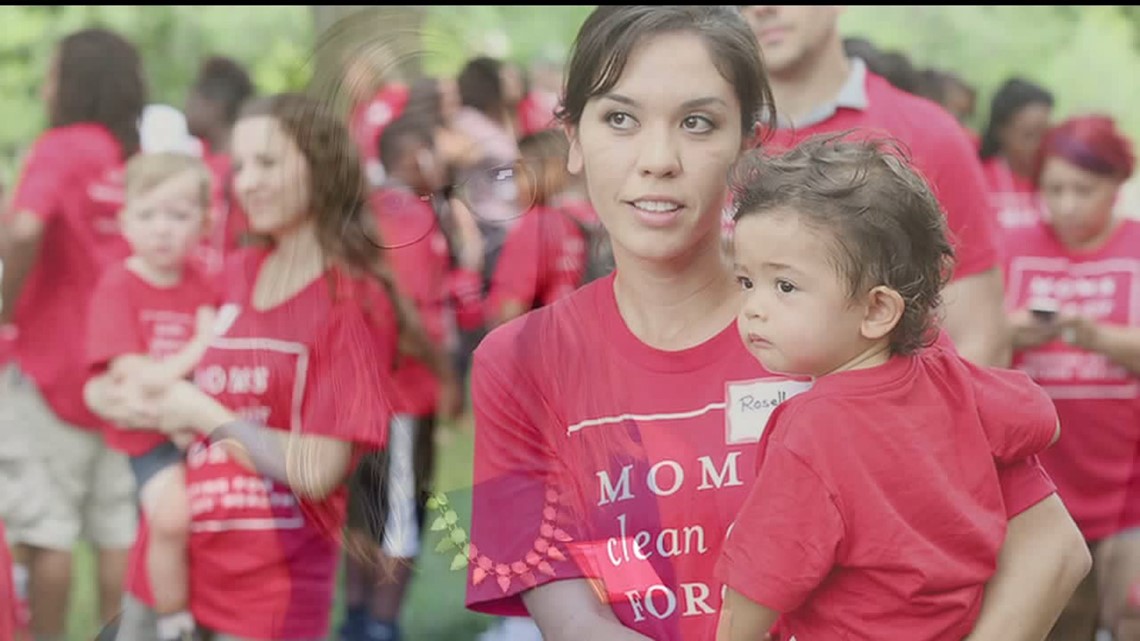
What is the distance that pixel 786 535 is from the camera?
1597 mm

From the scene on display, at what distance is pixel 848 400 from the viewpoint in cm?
163

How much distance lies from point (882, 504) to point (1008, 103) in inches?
98.7

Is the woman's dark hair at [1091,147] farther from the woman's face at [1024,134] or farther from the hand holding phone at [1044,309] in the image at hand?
the hand holding phone at [1044,309]

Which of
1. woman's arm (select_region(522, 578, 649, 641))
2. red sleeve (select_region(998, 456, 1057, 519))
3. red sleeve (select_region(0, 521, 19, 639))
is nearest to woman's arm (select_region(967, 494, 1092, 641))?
red sleeve (select_region(998, 456, 1057, 519))

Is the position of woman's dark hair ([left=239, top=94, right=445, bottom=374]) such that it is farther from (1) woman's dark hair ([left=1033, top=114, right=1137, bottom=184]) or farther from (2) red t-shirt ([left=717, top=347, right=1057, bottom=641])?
(1) woman's dark hair ([left=1033, top=114, right=1137, bottom=184])

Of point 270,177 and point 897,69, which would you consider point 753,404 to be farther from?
point 897,69

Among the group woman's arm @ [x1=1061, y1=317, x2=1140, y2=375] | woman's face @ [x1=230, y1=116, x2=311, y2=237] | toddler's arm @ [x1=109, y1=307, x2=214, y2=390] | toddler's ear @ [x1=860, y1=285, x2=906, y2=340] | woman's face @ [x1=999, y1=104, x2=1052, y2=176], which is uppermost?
woman's face @ [x1=999, y1=104, x2=1052, y2=176]

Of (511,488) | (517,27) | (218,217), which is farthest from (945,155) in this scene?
(218,217)

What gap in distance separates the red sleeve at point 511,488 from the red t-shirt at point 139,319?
145cm

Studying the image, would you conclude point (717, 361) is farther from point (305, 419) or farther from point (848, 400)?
point (305, 419)

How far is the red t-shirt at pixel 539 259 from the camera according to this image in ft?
6.29

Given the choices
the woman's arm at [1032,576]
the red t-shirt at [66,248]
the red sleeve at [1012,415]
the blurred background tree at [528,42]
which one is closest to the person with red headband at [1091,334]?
the blurred background tree at [528,42]

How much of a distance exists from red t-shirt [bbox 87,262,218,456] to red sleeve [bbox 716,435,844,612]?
5.86 feet

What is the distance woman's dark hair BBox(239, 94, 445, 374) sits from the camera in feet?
6.63
